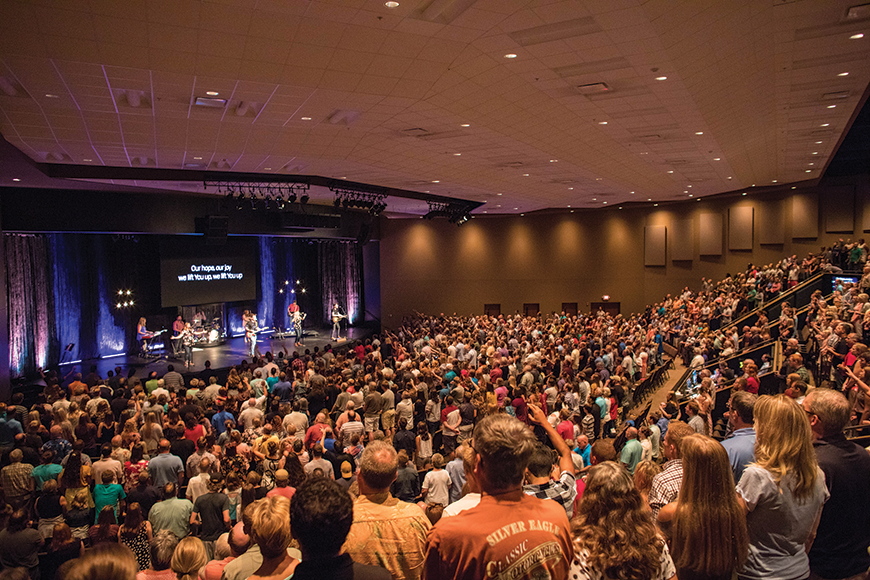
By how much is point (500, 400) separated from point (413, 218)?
1675 cm

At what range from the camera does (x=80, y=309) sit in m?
15.6

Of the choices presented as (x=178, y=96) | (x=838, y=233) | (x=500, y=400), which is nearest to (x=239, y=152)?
(x=178, y=96)

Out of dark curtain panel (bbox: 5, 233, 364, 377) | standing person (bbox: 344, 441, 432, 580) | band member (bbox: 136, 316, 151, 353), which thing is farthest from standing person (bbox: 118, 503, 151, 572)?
band member (bbox: 136, 316, 151, 353)

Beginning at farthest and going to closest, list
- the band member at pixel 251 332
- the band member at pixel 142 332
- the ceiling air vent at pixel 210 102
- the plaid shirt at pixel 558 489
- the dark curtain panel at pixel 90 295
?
the band member at pixel 251 332 < the band member at pixel 142 332 < the dark curtain panel at pixel 90 295 < the ceiling air vent at pixel 210 102 < the plaid shirt at pixel 558 489

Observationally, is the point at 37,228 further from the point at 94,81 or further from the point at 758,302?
the point at 758,302

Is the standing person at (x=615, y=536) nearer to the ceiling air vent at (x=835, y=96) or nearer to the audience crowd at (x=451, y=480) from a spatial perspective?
the audience crowd at (x=451, y=480)

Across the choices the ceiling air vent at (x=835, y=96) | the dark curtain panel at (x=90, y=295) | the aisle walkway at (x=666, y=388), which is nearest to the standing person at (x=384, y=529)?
the aisle walkway at (x=666, y=388)

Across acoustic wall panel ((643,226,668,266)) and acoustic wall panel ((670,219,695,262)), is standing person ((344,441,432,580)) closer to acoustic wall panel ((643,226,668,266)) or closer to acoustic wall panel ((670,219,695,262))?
acoustic wall panel ((670,219,695,262))

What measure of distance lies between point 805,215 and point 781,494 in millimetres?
21412

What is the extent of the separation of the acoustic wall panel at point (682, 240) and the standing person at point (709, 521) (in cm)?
2236

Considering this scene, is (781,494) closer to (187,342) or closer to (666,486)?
(666,486)

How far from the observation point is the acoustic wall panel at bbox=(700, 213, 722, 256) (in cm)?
2162

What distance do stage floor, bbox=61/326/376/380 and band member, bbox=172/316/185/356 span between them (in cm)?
24

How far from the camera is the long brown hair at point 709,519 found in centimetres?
201
